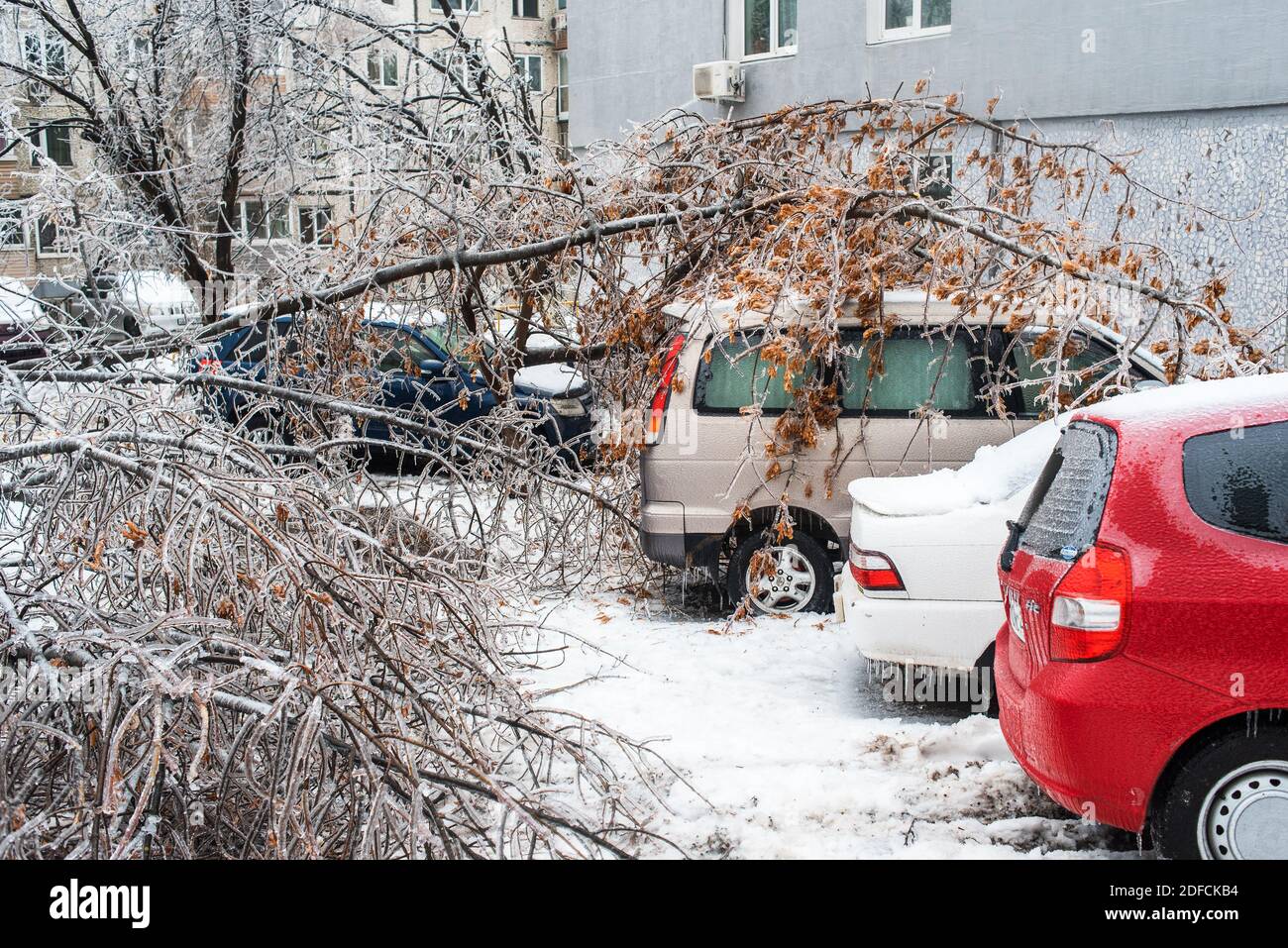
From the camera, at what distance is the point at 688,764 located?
516 cm

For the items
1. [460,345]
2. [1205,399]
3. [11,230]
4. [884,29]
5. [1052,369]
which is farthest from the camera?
[884,29]

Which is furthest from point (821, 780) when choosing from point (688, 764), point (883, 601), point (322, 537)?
point (322, 537)

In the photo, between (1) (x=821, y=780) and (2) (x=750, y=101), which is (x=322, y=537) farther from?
(2) (x=750, y=101)

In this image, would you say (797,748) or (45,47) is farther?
(45,47)

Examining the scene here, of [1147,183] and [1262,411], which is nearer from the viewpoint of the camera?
[1262,411]

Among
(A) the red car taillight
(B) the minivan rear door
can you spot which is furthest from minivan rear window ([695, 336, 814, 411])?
(A) the red car taillight

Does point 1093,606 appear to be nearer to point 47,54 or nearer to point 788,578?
point 788,578

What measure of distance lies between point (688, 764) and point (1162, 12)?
9.36 meters

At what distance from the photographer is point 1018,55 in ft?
40.4

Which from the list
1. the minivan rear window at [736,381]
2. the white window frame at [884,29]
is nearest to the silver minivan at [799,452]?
the minivan rear window at [736,381]

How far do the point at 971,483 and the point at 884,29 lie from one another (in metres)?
9.64

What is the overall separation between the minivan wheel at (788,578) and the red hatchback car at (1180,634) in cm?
350

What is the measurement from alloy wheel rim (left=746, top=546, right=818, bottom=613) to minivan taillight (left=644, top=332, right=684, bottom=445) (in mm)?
1008

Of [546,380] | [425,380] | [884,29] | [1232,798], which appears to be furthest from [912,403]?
[884,29]
